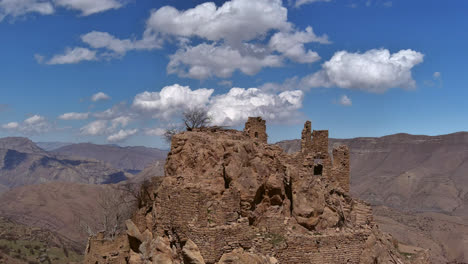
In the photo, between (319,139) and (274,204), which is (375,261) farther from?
(319,139)

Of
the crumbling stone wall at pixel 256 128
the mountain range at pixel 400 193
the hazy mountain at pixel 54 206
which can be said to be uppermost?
the crumbling stone wall at pixel 256 128

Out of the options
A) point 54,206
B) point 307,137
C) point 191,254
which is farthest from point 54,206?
point 191,254

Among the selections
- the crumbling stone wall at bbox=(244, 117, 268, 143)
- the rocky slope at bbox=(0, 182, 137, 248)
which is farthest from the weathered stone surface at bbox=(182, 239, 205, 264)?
the rocky slope at bbox=(0, 182, 137, 248)

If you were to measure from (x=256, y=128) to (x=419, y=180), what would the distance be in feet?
426

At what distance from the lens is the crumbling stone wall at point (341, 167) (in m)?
23.3

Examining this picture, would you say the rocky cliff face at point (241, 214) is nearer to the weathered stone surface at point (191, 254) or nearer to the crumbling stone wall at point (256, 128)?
the weathered stone surface at point (191, 254)

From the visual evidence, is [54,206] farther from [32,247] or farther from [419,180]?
[419,180]

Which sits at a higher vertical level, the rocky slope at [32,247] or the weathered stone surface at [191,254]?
the weathered stone surface at [191,254]

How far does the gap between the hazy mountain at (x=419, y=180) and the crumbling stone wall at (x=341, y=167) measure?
177ft

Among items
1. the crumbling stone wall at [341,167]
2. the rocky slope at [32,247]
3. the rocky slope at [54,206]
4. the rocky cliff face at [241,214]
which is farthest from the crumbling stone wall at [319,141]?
the rocky slope at [54,206]

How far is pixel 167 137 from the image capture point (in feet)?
84.8

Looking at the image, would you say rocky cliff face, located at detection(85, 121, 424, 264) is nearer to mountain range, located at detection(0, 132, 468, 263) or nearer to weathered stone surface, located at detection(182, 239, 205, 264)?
weathered stone surface, located at detection(182, 239, 205, 264)

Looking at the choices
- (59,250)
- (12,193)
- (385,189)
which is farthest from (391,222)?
(12,193)

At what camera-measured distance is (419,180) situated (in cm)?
13500
